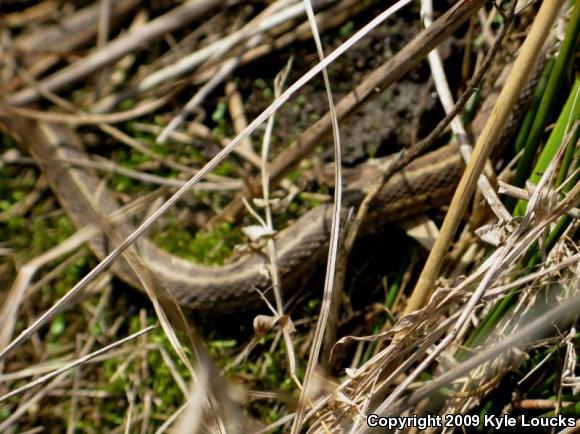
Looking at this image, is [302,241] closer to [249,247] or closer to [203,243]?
[249,247]

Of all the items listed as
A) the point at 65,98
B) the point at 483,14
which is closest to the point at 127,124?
the point at 65,98

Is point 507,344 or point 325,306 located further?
point 325,306

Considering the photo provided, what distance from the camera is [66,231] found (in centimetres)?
379

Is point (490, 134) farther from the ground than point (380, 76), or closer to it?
closer to it

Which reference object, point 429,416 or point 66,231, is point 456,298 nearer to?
point 429,416

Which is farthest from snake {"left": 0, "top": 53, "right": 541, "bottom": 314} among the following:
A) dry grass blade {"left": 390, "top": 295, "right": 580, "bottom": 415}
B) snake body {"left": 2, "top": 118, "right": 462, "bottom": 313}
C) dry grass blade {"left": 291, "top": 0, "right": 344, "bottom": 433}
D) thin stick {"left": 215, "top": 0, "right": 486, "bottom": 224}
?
dry grass blade {"left": 390, "top": 295, "right": 580, "bottom": 415}

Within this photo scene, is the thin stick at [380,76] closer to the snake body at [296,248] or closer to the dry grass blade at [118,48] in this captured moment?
the snake body at [296,248]

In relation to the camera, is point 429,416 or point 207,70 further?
point 207,70

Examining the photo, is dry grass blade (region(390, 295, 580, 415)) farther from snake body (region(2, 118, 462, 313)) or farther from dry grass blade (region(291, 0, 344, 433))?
snake body (region(2, 118, 462, 313))

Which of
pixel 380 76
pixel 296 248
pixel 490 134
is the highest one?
pixel 380 76

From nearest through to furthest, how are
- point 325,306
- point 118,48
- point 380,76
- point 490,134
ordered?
point 490,134 < point 325,306 < point 380,76 < point 118,48

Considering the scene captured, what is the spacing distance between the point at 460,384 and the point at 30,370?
2114mm

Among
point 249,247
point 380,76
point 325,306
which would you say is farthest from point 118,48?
point 325,306

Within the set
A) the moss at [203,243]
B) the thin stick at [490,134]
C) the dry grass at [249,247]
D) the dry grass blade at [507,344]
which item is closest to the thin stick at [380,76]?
the dry grass at [249,247]
